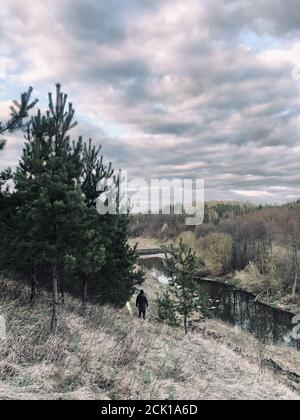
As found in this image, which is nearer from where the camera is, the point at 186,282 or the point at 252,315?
the point at 186,282

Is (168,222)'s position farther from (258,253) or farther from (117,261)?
(117,261)

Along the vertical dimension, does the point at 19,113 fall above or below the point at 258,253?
above

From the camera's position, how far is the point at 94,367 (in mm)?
7852

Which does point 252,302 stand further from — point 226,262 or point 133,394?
point 133,394

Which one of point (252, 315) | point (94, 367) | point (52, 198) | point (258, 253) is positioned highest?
point (52, 198)

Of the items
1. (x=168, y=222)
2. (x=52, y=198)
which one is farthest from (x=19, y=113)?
(x=168, y=222)

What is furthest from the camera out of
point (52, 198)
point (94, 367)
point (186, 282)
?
point (186, 282)

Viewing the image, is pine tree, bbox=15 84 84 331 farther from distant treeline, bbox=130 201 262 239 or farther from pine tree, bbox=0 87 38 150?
distant treeline, bbox=130 201 262 239

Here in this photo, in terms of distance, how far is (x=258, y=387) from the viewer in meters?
9.61

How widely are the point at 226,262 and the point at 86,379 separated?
62.8 meters

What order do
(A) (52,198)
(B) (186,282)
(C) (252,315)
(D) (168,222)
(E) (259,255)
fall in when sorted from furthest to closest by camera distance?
1. (D) (168,222)
2. (E) (259,255)
3. (C) (252,315)
4. (B) (186,282)
5. (A) (52,198)

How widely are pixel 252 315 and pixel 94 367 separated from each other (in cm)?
3450

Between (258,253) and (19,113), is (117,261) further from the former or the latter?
(258,253)
